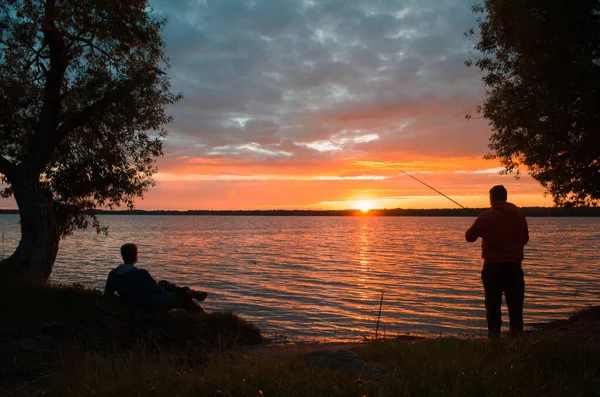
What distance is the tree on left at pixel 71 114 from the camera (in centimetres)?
1245

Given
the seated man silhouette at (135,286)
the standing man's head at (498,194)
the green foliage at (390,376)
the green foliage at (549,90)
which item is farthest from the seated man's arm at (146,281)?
the green foliage at (549,90)

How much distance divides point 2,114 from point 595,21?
1462 centimetres

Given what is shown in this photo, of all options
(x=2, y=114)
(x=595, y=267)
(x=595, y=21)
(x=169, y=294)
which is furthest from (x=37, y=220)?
(x=595, y=267)

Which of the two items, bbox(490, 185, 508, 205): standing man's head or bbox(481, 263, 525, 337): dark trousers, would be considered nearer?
bbox(481, 263, 525, 337): dark trousers

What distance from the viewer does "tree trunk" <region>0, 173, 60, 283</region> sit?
473 inches

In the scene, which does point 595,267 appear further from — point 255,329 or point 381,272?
point 255,329

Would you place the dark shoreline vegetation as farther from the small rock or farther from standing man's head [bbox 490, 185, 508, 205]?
standing man's head [bbox 490, 185, 508, 205]

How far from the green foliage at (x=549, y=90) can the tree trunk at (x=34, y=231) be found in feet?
39.8

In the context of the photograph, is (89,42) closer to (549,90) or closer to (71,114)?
(71,114)

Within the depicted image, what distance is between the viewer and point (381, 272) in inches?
1101

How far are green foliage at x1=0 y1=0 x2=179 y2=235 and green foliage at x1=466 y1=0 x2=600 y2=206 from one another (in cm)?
936

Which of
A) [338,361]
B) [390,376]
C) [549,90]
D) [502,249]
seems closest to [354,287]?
[549,90]

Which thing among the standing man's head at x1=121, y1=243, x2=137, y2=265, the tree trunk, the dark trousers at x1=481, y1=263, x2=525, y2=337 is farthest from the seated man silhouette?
the dark trousers at x1=481, y1=263, x2=525, y2=337

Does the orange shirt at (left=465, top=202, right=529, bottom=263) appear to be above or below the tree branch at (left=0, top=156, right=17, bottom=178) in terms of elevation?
below
